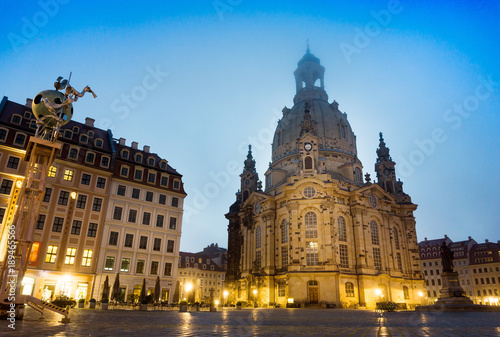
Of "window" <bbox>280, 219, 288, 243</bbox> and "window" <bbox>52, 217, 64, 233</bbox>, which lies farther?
"window" <bbox>280, 219, 288, 243</bbox>

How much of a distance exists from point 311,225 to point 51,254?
126 feet

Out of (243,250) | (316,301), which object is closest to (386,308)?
(316,301)

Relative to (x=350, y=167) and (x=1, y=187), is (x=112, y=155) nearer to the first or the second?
(x=1, y=187)

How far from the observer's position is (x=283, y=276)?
57.1m

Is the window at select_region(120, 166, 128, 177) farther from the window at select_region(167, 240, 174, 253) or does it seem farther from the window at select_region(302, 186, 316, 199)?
the window at select_region(302, 186, 316, 199)

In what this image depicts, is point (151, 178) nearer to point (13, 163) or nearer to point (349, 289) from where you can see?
point (13, 163)

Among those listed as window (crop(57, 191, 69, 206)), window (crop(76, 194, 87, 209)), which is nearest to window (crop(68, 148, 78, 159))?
window (crop(57, 191, 69, 206))

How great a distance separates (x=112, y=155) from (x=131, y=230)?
1054cm

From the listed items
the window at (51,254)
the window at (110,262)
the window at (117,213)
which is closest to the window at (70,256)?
the window at (51,254)

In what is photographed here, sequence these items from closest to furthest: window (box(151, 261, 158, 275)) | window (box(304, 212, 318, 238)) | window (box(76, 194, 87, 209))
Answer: window (box(76, 194, 87, 209)) → window (box(151, 261, 158, 275)) → window (box(304, 212, 318, 238))

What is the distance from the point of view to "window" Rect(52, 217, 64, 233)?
39375mm

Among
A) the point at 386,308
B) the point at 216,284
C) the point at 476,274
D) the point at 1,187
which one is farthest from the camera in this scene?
the point at 216,284

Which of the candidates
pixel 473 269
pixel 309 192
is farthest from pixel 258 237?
pixel 473 269

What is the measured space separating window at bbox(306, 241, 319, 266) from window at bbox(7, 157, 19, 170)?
42.6m
